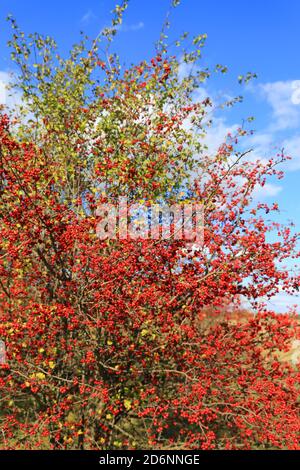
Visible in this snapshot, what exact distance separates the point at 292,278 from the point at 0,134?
22.0 ft

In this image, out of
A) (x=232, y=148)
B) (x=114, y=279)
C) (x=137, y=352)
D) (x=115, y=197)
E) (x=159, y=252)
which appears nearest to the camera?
(x=114, y=279)

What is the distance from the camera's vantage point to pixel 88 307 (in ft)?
32.1

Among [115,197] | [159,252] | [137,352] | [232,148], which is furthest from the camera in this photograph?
[232,148]

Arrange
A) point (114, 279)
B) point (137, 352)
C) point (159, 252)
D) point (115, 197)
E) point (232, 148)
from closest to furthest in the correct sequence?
point (114, 279) < point (159, 252) < point (137, 352) < point (115, 197) < point (232, 148)

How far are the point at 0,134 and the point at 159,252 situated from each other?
395 centimetres

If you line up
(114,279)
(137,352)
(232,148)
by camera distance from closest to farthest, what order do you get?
(114,279) < (137,352) < (232,148)

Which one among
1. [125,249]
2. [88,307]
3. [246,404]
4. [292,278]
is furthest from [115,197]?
[246,404]

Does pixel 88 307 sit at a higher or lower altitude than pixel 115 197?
lower

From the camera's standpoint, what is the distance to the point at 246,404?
8.77 metres
